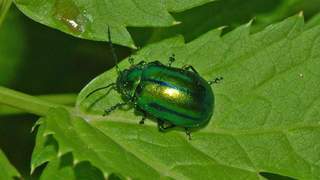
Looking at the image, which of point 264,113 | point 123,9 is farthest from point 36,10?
point 264,113

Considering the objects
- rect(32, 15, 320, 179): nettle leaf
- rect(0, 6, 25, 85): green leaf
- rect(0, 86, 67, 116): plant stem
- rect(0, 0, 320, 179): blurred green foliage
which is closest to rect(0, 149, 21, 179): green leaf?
rect(0, 86, 67, 116): plant stem

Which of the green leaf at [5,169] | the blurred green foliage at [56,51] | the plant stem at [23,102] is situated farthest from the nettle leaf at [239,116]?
the blurred green foliage at [56,51]

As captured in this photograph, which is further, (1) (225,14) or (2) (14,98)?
(1) (225,14)

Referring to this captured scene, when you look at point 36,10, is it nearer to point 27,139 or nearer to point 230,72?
point 230,72

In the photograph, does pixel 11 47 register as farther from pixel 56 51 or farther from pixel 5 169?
pixel 5 169

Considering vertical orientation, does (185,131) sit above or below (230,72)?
below

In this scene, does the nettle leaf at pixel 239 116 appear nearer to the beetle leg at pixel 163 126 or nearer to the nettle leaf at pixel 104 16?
the beetle leg at pixel 163 126
